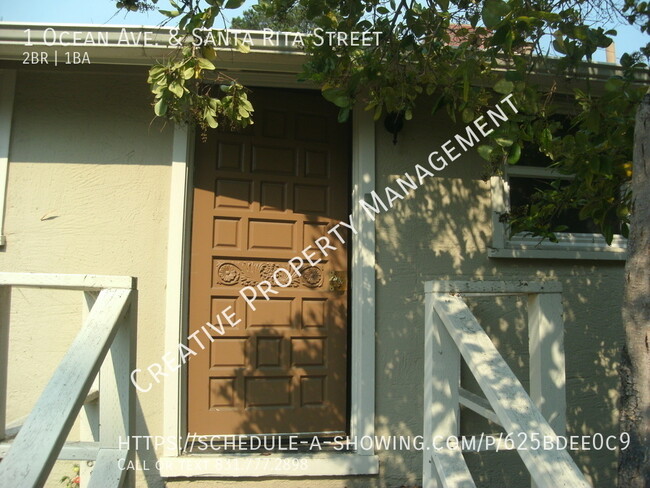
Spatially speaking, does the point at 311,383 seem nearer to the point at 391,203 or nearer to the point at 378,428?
the point at 378,428

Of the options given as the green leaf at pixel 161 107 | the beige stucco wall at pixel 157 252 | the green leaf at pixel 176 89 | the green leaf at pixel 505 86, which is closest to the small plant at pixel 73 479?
the beige stucco wall at pixel 157 252

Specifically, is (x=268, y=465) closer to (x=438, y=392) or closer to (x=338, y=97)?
(x=438, y=392)

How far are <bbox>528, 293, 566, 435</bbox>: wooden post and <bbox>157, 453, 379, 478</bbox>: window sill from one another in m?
1.56

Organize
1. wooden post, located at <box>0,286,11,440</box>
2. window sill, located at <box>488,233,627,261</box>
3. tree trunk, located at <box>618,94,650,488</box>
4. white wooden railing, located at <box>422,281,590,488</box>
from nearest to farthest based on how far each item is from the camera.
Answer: tree trunk, located at <box>618,94,650,488</box>
white wooden railing, located at <box>422,281,590,488</box>
wooden post, located at <box>0,286,11,440</box>
window sill, located at <box>488,233,627,261</box>

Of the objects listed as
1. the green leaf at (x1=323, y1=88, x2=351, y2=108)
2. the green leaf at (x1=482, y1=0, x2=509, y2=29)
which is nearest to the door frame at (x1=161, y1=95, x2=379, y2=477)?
the green leaf at (x1=323, y1=88, x2=351, y2=108)

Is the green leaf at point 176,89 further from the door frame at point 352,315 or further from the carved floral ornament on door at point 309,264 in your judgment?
the carved floral ornament on door at point 309,264

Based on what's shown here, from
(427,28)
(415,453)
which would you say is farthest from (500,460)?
(427,28)

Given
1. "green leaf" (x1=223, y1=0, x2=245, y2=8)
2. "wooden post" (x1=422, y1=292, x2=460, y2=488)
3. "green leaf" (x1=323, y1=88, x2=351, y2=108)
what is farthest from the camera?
"green leaf" (x1=323, y1=88, x2=351, y2=108)

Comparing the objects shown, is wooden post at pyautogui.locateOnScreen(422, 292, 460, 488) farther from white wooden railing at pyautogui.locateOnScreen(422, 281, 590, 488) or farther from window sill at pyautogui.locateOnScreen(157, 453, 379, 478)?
window sill at pyautogui.locateOnScreen(157, 453, 379, 478)

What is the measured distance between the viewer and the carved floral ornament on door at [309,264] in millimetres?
3758

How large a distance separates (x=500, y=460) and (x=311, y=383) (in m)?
1.48

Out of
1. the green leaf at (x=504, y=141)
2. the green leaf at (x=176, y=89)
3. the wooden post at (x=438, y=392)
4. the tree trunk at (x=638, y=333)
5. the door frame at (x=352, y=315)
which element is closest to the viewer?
the tree trunk at (x=638, y=333)

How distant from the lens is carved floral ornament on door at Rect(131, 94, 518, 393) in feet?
12.3

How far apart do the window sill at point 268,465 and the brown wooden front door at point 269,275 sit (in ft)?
0.94
